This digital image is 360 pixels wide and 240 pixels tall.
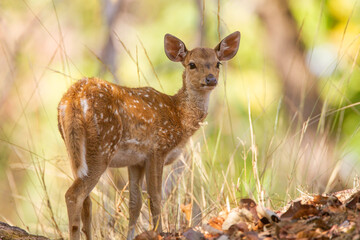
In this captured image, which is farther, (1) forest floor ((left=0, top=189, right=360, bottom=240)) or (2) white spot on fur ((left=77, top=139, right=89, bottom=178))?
(2) white spot on fur ((left=77, top=139, right=89, bottom=178))

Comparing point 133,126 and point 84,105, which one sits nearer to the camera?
point 84,105

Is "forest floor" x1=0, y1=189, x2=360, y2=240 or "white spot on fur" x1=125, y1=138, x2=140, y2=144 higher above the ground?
"white spot on fur" x1=125, y1=138, x2=140, y2=144

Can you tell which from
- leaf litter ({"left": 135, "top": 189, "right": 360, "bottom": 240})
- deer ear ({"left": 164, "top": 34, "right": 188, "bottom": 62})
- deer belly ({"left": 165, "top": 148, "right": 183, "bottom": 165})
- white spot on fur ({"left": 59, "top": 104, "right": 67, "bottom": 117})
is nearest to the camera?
leaf litter ({"left": 135, "top": 189, "right": 360, "bottom": 240})

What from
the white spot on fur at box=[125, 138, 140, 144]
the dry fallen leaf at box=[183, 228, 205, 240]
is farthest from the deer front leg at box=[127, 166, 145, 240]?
the dry fallen leaf at box=[183, 228, 205, 240]

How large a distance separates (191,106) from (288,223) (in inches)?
95.5

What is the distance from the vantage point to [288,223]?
2.93 meters

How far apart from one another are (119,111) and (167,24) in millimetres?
11467

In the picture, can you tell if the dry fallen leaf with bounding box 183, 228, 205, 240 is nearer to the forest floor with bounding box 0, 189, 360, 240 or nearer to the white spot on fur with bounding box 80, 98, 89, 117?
the forest floor with bounding box 0, 189, 360, 240

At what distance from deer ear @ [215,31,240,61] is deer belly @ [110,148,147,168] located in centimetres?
135

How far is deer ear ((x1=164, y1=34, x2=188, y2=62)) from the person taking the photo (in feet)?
17.6

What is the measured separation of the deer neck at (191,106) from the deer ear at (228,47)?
44cm

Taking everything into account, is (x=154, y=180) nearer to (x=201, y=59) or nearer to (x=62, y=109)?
(x=62, y=109)

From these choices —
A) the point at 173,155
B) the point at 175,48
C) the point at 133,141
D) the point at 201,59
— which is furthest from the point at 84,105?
the point at 175,48

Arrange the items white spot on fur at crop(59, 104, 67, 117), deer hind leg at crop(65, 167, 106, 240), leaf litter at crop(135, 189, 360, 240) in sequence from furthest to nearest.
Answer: white spot on fur at crop(59, 104, 67, 117) < deer hind leg at crop(65, 167, 106, 240) < leaf litter at crop(135, 189, 360, 240)
